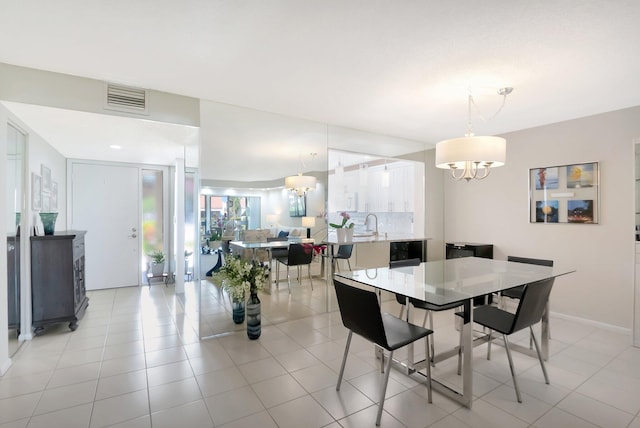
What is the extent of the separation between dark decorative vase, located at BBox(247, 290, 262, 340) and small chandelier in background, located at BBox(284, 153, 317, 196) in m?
1.27

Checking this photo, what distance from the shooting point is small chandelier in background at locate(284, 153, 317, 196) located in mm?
3664

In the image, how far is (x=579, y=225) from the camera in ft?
12.2

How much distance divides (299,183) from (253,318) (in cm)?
157

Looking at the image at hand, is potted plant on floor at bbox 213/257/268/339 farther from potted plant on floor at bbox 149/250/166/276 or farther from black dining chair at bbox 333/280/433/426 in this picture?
potted plant on floor at bbox 149/250/166/276

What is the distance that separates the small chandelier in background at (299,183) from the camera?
3664 millimetres

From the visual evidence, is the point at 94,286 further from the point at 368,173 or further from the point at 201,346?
the point at 368,173

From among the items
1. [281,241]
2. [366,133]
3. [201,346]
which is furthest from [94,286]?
[366,133]

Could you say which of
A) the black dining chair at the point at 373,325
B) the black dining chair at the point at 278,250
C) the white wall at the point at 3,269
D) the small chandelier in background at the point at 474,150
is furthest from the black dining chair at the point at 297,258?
the white wall at the point at 3,269

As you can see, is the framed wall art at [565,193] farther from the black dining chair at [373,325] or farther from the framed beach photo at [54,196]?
the framed beach photo at [54,196]

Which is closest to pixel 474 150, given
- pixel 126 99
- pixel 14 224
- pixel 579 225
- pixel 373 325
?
pixel 373 325

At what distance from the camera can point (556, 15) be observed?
1.79 m

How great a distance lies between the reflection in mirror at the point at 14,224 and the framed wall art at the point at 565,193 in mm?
5633

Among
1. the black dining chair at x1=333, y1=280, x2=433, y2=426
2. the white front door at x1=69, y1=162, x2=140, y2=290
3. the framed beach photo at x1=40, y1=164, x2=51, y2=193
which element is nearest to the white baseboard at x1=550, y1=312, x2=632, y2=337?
the black dining chair at x1=333, y1=280, x2=433, y2=426

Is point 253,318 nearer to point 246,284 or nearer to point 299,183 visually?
point 246,284
